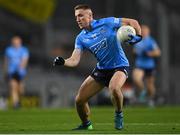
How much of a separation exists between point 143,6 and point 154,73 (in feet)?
8.18

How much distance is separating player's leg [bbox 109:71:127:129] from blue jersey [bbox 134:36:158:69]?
13.2 m

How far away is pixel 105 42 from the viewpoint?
15.1 meters

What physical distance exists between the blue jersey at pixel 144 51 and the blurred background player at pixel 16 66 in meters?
3.75

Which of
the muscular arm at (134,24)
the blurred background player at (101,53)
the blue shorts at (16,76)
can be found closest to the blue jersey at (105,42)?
the blurred background player at (101,53)

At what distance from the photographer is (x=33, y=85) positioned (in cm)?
3086

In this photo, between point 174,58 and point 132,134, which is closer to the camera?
point 132,134

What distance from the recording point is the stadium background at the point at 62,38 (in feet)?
101

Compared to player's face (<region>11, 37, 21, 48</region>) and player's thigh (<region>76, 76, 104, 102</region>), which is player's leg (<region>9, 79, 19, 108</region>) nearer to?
player's face (<region>11, 37, 21, 48</region>)

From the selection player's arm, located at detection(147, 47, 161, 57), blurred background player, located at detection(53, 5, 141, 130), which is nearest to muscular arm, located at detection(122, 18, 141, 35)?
blurred background player, located at detection(53, 5, 141, 130)

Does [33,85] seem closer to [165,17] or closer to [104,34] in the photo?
[165,17]

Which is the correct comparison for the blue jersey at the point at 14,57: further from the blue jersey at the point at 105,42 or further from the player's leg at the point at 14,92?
the blue jersey at the point at 105,42

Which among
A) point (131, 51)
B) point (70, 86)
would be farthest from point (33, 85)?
point (131, 51)

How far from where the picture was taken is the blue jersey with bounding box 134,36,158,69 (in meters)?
28.2

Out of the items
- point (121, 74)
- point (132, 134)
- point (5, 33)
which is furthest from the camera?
point (5, 33)
